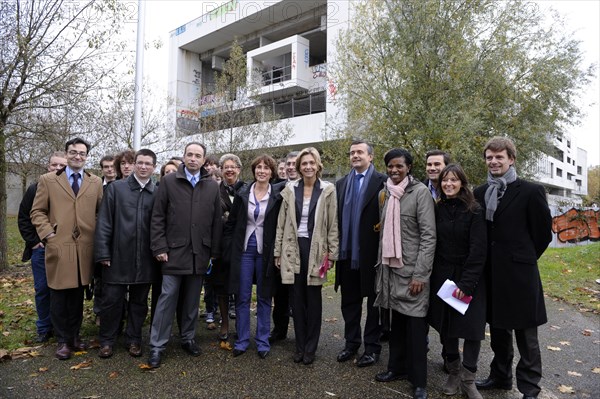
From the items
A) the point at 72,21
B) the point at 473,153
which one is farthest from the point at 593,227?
the point at 72,21

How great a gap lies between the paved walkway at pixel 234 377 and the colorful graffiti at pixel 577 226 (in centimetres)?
1801

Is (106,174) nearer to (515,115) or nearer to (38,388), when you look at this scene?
(38,388)

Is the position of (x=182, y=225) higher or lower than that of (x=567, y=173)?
lower

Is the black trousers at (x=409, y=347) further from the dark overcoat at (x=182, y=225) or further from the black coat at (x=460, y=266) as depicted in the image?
the dark overcoat at (x=182, y=225)

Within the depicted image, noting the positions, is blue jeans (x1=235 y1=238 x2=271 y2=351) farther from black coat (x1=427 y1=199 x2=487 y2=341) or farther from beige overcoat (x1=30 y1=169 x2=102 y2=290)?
black coat (x1=427 y1=199 x2=487 y2=341)

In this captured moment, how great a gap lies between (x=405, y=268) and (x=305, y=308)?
1287 mm

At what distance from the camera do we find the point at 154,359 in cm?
433

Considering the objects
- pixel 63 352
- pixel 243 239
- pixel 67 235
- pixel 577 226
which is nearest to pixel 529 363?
pixel 243 239

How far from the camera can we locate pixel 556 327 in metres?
6.50

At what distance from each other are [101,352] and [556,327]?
6360 millimetres

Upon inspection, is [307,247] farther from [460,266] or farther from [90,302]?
[90,302]

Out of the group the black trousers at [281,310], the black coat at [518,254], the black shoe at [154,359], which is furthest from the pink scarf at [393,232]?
the black shoe at [154,359]

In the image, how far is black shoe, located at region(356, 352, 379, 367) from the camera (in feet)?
14.5

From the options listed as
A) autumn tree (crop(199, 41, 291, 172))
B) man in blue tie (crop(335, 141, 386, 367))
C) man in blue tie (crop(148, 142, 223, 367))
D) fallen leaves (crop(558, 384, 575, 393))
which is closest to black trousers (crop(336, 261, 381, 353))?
man in blue tie (crop(335, 141, 386, 367))
